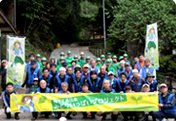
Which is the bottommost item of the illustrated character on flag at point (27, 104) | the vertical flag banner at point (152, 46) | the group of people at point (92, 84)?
the illustrated character on flag at point (27, 104)

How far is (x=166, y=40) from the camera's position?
14.8 metres

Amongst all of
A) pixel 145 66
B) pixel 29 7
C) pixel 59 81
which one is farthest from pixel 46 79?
pixel 29 7

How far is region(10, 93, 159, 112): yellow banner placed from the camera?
556 cm

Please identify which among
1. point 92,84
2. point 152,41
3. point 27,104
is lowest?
point 27,104

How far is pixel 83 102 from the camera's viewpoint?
575 cm

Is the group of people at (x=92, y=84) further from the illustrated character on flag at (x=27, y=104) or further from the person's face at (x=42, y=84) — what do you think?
the illustrated character on flag at (x=27, y=104)

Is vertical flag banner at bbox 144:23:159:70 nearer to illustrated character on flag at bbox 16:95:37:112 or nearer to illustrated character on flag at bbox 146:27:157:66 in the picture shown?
illustrated character on flag at bbox 146:27:157:66

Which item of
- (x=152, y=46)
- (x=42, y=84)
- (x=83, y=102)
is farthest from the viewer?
(x=152, y=46)

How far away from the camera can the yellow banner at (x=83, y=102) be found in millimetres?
5559

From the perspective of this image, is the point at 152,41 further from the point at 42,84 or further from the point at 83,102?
the point at 42,84

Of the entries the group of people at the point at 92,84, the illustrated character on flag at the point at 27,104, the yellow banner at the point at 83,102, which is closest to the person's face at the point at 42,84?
the group of people at the point at 92,84

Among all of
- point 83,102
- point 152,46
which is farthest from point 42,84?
point 152,46

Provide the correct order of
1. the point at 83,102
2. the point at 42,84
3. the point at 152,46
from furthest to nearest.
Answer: the point at 152,46 < the point at 42,84 < the point at 83,102

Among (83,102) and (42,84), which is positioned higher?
(42,84)
